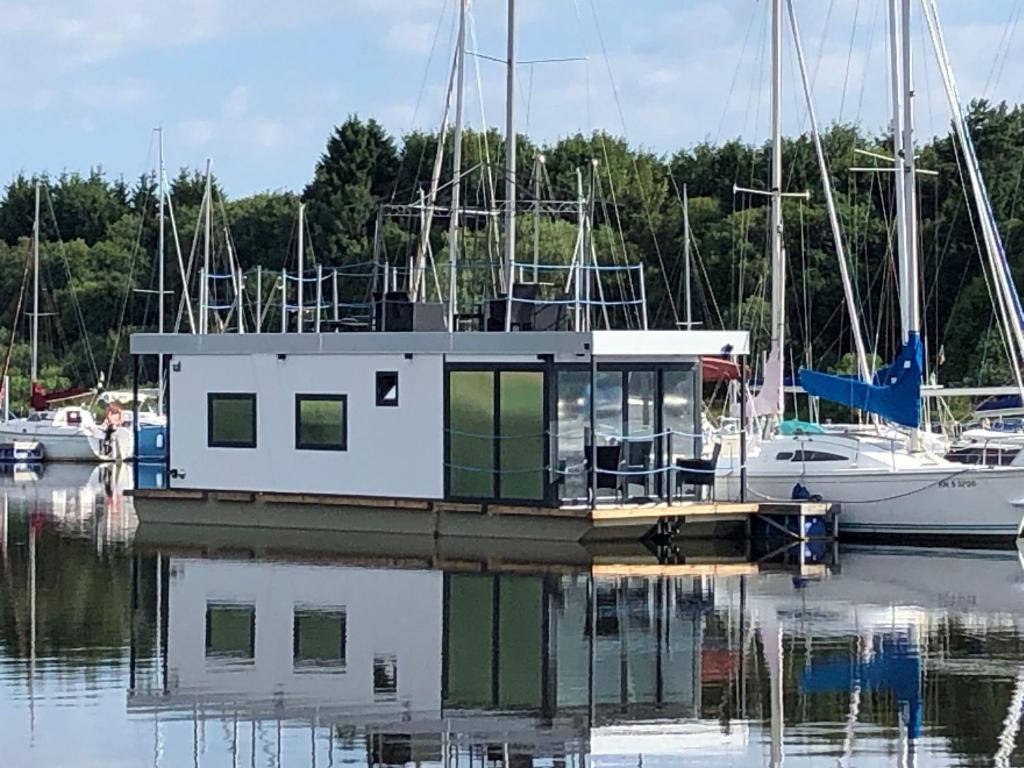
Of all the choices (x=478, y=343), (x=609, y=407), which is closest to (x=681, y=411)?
(x=609, y=407)

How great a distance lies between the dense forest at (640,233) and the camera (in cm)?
5812

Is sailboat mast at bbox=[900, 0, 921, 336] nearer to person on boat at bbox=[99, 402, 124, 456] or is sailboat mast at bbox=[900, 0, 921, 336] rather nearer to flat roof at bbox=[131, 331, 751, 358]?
flat roof at bbox=[131, 331, 751, 358]

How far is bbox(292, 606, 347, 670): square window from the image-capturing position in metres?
18.5

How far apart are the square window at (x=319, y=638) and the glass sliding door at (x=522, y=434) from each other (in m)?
6.59

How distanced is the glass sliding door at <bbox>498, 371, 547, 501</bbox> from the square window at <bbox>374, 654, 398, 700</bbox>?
9714 mm

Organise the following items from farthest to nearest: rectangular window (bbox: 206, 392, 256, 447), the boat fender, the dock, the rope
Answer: rectangular window (bbox: 206, 392, 256, 447) < the boat fender < the rope < the dock

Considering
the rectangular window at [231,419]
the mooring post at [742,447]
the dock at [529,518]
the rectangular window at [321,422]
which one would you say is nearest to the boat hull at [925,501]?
the dock at [529,518]

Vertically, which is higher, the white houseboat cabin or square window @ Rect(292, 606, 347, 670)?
the white houseboat cabin

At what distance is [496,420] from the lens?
94.4ft

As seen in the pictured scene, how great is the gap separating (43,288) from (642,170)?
23.2 meters

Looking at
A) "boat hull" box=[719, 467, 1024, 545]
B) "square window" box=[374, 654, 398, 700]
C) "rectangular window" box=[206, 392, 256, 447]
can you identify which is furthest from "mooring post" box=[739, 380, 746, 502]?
"square window" box=[374, 654, 398, 700]

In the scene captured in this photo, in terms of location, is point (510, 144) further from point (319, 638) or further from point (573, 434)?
point (319, 638)

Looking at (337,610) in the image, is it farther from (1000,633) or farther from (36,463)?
(36,463)

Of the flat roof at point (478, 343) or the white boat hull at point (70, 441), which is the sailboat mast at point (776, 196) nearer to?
the flat roof at point (478, 343)
